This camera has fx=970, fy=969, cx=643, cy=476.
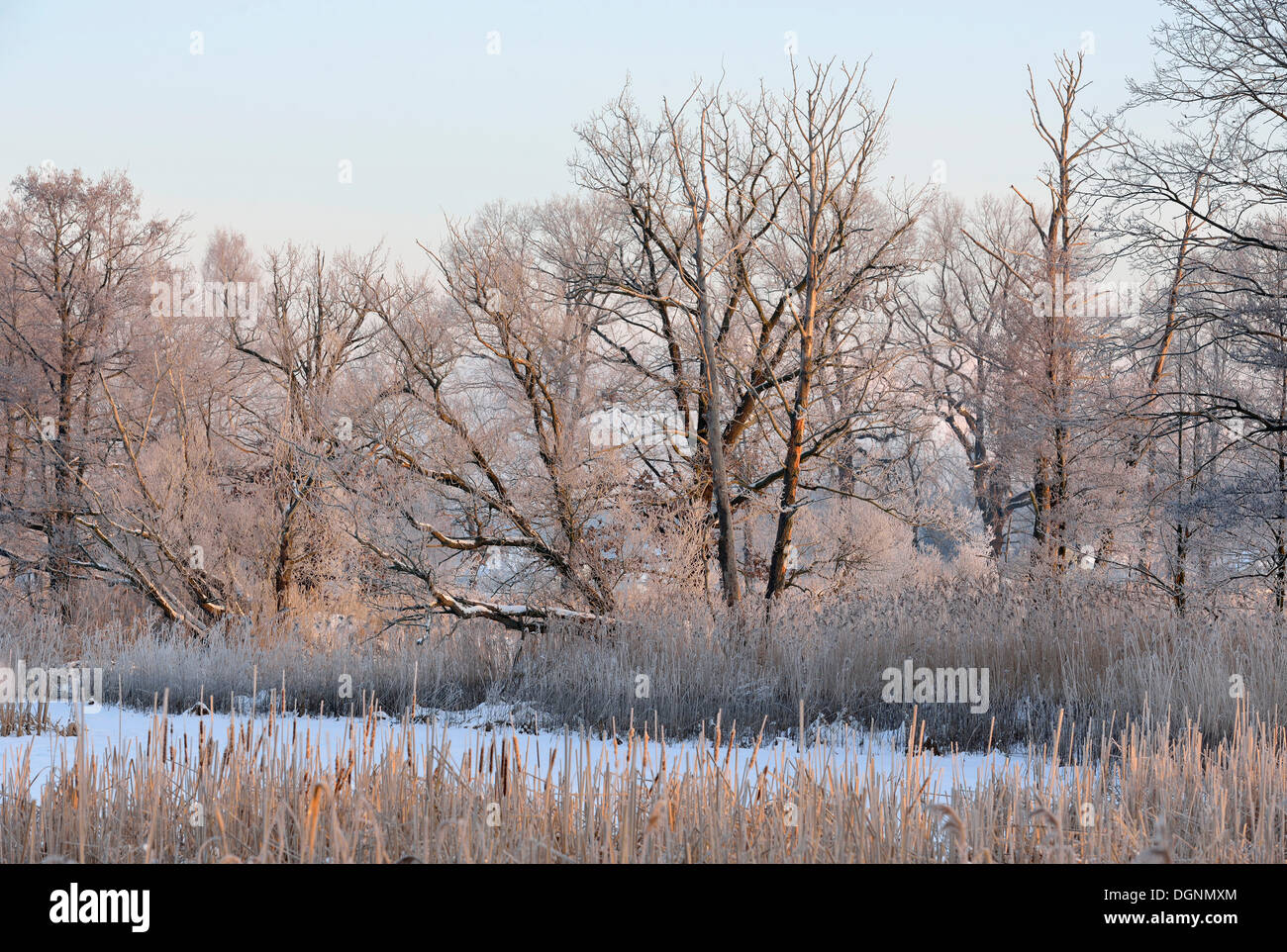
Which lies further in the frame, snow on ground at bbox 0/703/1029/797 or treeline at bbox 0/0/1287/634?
treeline at bbox 0/0/1287/634

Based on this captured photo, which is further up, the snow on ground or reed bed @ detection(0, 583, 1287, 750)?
reed bed @ detection(0, 583, 1287, 750)

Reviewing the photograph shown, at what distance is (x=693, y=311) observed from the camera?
466 inches

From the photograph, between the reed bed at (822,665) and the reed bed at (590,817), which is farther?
the reed bed at (822,665)

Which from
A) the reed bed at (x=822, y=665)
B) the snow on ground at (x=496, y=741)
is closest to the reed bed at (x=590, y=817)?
the snow on ground at (x=496, y=741)

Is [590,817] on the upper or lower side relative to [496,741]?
upper

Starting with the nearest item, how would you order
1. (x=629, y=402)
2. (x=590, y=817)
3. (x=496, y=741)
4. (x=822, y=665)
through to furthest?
(x=590, y=817) → (x=496, y=741) → (x=822, y=665) → (x=629, y=402)

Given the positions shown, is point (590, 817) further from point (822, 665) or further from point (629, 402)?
point (629, 402)

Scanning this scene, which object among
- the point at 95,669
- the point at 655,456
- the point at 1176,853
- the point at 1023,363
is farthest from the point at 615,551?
the point at 1023,363

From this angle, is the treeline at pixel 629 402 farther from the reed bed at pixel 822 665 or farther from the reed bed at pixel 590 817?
the reed bed at pixel 590 817

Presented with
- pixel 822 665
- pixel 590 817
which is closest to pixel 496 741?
pixel 822 665

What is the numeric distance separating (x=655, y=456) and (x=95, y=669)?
7.36 metres

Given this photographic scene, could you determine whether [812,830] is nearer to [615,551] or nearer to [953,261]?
[615,551]

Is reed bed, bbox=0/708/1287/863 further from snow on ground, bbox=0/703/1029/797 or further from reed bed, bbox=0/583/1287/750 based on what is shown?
reed bed, bbox=0/583/1287/750

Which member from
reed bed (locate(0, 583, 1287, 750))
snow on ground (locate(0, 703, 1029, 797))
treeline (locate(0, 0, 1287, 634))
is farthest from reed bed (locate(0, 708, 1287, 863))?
treeline (locate(0, 0, 1287, 634))
